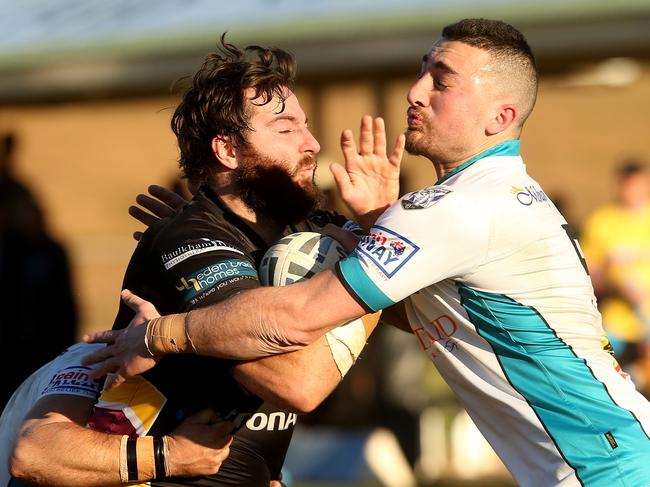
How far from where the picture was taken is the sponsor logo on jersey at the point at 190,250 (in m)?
4.23

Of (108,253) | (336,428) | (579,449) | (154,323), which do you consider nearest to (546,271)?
(579,449)

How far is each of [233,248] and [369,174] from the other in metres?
0.61

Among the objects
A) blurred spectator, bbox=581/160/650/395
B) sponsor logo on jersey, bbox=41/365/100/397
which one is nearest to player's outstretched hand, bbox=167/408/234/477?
sponsor logo on jersey, bbox=41/365/100/397

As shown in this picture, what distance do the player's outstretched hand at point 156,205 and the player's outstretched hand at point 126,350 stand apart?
2.46 feet

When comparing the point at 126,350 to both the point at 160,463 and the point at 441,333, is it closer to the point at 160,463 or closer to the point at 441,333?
the point at 160,463

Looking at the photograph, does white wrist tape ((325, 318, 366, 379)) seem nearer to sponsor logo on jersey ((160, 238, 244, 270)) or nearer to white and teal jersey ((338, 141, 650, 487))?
white and teal jersey ((338, 141, 650, 487))

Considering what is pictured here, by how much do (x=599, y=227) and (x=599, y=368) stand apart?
20.0 feet

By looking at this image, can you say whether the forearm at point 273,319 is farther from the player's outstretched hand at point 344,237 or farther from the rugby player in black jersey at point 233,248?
the player's outstretched hand at point 344,237

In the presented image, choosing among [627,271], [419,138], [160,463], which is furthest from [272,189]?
[627,271]

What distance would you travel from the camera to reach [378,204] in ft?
14.6

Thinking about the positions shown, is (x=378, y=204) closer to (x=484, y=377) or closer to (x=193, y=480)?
(x=484, y=377)

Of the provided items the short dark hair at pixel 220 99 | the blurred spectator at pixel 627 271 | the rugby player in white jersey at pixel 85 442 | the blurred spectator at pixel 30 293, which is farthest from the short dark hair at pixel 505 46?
the blurred spectator at pixel 627 271

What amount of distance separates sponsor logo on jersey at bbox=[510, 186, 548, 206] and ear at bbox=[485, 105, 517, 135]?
0.28 meters

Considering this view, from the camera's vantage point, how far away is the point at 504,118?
14.3 ft
